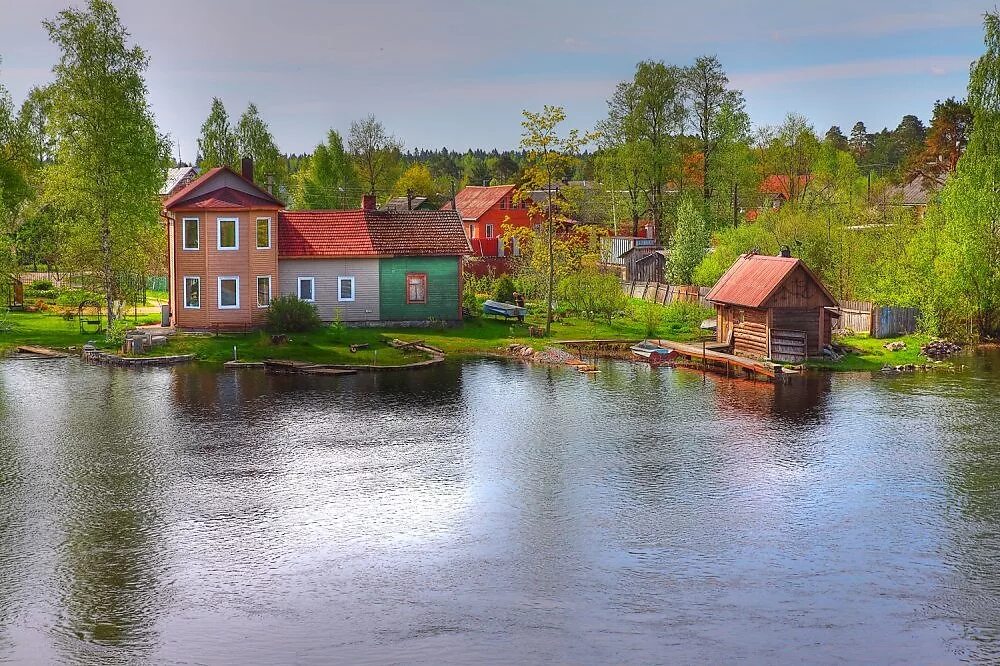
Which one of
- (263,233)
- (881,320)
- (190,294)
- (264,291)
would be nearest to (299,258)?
(263,233)

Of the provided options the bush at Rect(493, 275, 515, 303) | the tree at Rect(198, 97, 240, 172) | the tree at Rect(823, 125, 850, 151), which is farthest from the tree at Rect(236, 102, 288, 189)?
the tree at Rect(823, 125, 850, 151)

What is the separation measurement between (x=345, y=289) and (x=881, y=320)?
25.8 meters

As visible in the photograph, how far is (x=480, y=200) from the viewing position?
94500 millimetres

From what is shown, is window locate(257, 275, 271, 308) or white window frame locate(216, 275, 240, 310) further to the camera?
window locate(257, 275, 271, 308)

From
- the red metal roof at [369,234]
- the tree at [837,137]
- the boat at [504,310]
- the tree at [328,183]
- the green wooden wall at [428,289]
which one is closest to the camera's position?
the red metal roof at [369,234]

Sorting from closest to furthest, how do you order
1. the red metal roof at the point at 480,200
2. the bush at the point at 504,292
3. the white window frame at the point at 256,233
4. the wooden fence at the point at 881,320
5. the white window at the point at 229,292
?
the white window at the point at 229,292 < the white window frame at the point at 256,233 < the wooden fence at the point at 881,320 < the bush at the point at 504,292 < the red metal roof at the point at 480,200


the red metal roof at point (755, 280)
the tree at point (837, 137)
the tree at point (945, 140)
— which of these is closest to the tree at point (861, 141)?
the tree at point (837, 137)

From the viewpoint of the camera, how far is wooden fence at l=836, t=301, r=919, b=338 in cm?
5119

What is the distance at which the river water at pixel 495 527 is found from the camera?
18844 millimetres

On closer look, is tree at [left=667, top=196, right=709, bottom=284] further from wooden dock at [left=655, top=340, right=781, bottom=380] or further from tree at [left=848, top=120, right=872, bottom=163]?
tree at [left=848, top=120, right=872, bottom=163]

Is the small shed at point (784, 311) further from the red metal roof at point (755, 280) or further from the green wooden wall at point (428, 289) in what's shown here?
the green wooden wall at point (428, 289)

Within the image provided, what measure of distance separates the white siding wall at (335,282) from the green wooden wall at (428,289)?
0.49 m

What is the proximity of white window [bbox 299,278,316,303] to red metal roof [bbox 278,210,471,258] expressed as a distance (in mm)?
1302

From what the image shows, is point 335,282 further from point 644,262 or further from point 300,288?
point 644,262
